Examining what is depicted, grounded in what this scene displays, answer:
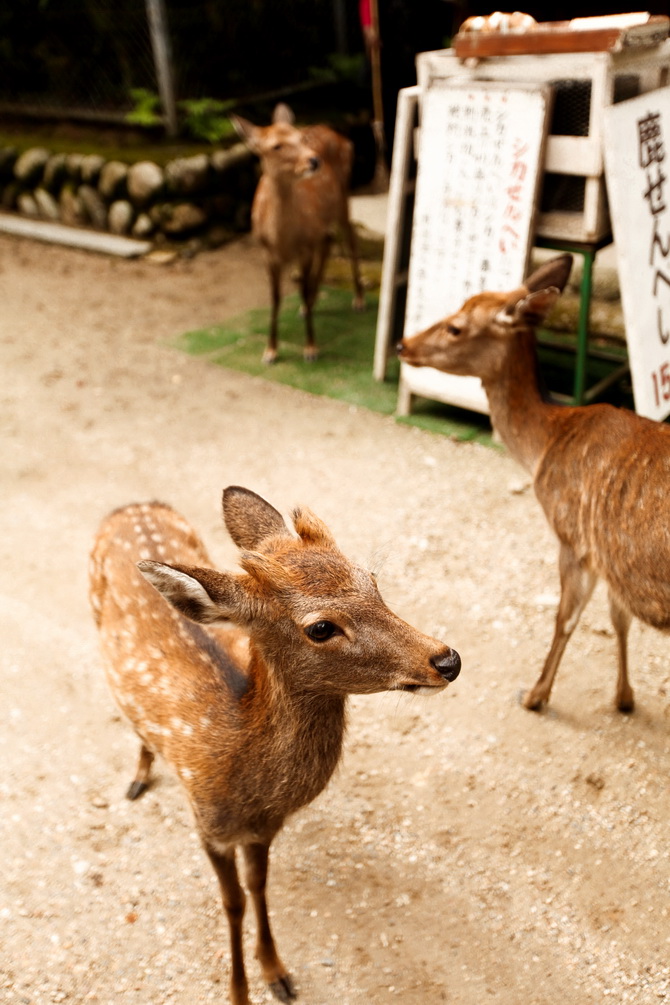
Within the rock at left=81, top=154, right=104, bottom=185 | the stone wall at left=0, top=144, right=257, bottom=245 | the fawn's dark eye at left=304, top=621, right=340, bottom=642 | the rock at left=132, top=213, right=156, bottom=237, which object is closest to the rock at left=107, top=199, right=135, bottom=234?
the stone wall at left=0, top=144, right=257, bottom=245

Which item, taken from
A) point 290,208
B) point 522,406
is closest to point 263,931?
point 522,406

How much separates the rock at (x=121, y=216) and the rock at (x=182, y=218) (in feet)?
1.32

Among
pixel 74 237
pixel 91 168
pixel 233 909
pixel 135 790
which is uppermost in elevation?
pixel 91 168

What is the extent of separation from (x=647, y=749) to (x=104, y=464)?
3168 mm

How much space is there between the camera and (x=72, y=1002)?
95.9 inches

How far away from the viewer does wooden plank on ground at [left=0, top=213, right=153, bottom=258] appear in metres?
8.12

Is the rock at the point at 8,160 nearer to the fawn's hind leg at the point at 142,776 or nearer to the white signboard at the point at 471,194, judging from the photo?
the white signboard at the point at 471,194

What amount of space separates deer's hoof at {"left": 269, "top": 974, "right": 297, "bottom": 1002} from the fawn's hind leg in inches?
32.1

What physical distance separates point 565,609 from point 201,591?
166 centimetres

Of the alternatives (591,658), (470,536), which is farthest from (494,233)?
(591,658)

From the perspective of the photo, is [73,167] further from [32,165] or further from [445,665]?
[445,665]

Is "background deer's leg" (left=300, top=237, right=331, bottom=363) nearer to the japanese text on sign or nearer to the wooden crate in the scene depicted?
the japanese text on sign

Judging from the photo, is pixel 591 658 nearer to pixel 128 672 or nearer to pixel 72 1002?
pixel 128 672

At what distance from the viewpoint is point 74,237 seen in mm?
8453
